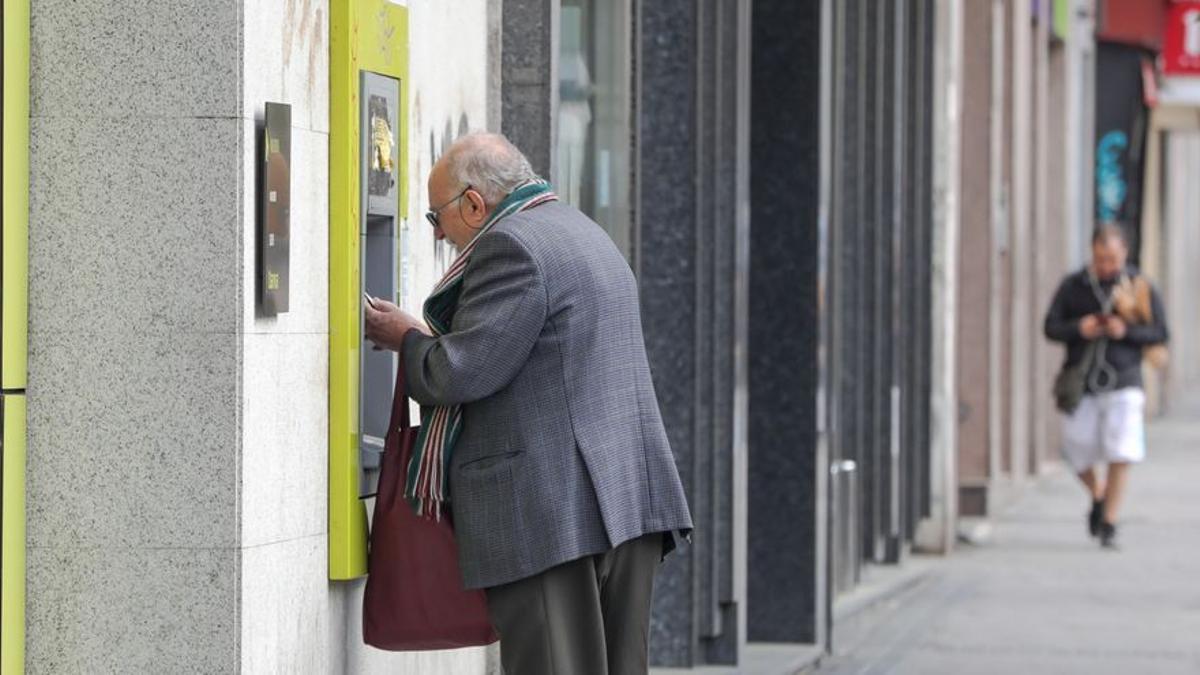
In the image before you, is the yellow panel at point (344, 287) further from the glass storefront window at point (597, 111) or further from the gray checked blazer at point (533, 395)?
the glass storefront window at point (597, 111)

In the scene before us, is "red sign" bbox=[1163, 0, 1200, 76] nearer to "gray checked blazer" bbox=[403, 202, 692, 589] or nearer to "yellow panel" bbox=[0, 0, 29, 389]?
"gray checked blazer" bbox=[403, 202, 692, 589]

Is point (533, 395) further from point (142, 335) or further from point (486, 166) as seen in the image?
point (142, 335)

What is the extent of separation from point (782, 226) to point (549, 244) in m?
5.14

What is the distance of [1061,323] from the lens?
15.4 meters

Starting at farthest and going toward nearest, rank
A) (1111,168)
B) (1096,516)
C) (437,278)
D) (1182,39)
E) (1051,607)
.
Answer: (1111,168) → (1182,39) → (1096,516) → (1051,607) → (437,278)

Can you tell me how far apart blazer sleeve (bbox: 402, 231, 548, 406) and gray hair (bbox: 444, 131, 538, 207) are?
140mm

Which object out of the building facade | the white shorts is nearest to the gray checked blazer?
the building facade

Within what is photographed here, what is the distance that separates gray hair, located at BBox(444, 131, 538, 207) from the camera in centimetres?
535

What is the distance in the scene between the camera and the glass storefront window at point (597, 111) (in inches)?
324

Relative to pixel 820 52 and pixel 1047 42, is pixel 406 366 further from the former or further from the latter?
pixel 1047 42

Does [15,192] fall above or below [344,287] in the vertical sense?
above

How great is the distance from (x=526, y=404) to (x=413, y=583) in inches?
19.7

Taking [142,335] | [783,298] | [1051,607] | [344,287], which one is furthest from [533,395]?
[1051,607]

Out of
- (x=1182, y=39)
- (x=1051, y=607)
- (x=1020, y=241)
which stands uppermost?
(x=1182, y=39)
